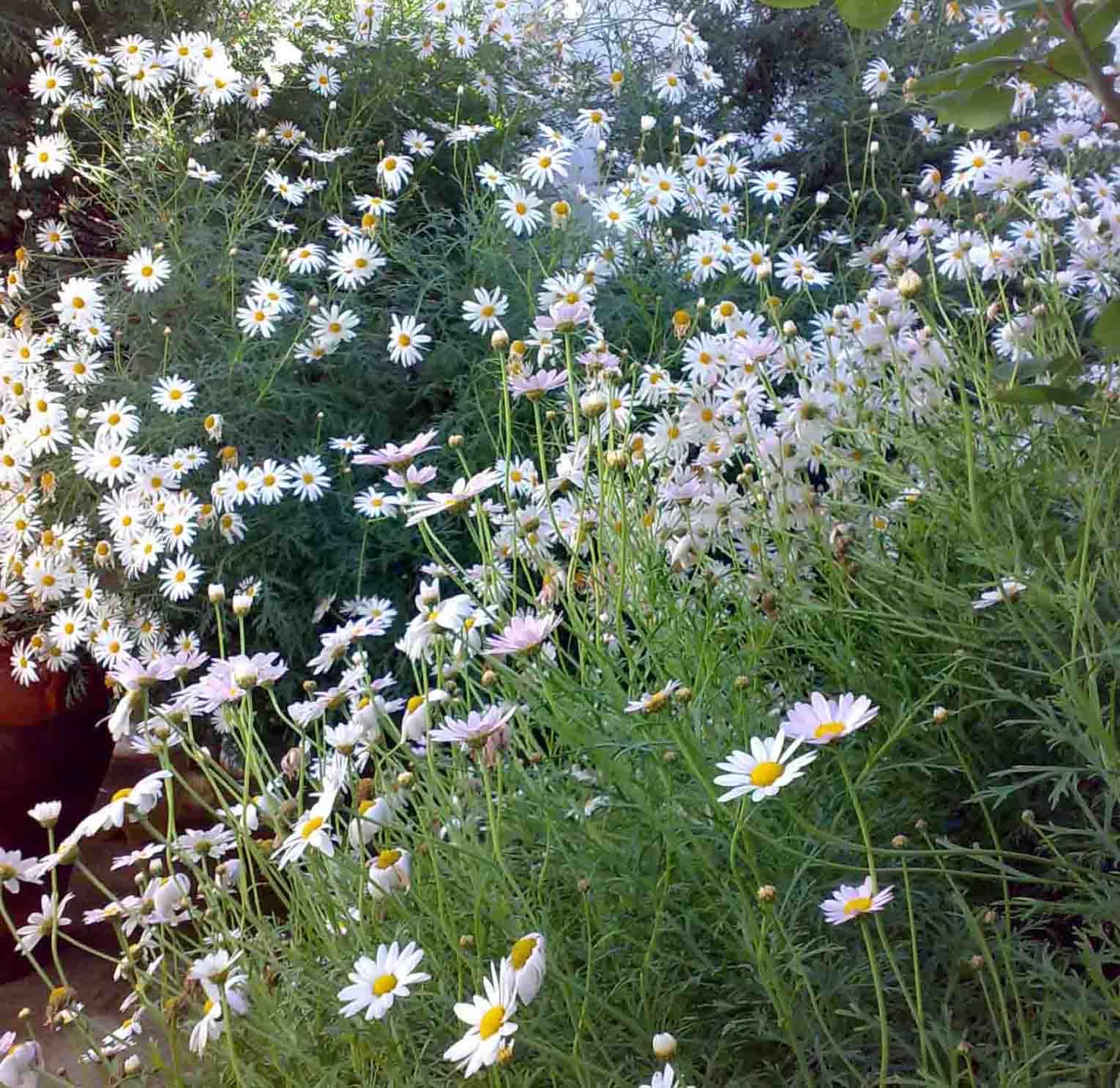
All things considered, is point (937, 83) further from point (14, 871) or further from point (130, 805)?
point (14, 871)

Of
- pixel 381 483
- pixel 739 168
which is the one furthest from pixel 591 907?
pixel 739 168

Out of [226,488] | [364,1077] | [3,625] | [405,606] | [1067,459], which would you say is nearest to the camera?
[364,1077]

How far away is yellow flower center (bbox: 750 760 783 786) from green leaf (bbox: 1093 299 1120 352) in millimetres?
362

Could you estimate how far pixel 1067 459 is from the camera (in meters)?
1.21

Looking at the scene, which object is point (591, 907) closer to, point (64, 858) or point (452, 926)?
point (452, 926)

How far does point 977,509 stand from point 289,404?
137 cm

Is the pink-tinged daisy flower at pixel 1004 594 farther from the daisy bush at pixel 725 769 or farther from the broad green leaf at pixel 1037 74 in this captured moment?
the broad green leaf at pixel 1037 74

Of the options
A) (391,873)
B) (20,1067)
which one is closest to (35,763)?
(20,1067)

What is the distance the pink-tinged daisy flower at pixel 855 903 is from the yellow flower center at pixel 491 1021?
0.73 ft

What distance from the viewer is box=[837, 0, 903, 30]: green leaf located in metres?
0.56

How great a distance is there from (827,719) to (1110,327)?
33 cm

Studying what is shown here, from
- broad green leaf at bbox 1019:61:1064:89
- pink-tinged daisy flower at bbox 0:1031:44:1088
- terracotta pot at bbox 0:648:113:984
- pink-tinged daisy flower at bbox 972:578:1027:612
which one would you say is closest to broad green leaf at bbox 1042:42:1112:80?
broad green leaf at bbox 1019:61:1064:89

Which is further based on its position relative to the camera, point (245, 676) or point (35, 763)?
point (35, 763)

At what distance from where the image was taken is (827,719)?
80 centimetres
